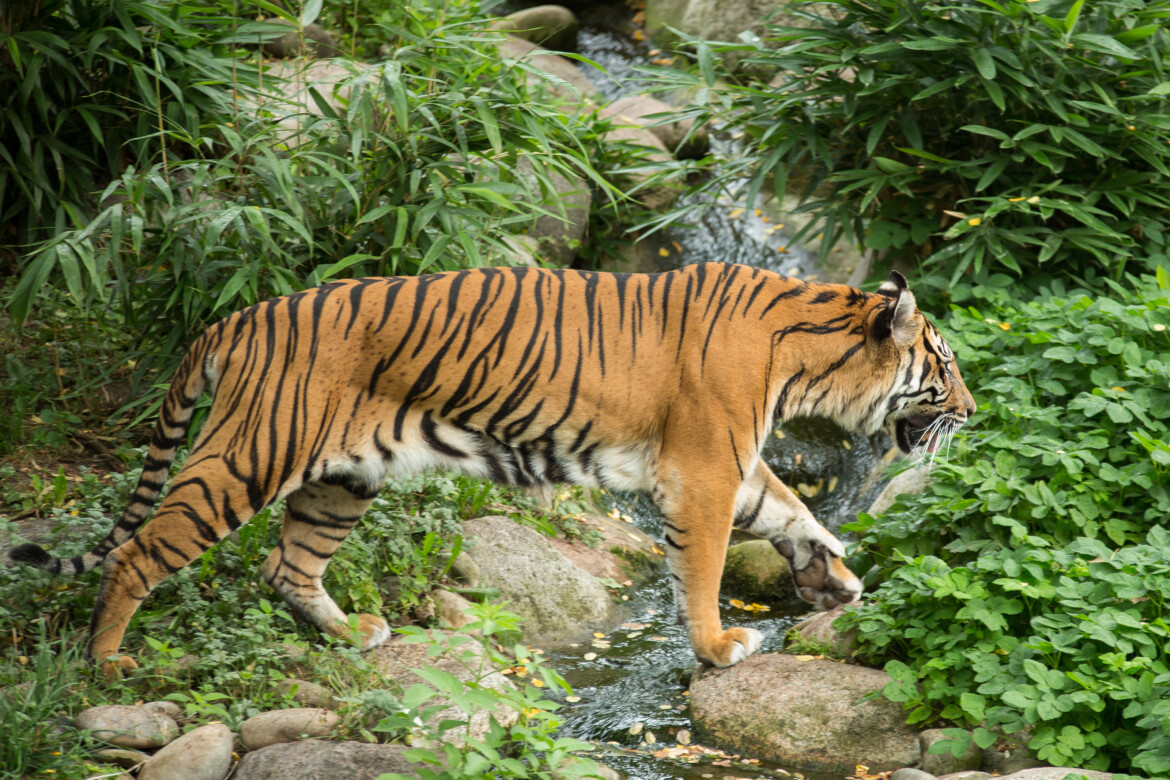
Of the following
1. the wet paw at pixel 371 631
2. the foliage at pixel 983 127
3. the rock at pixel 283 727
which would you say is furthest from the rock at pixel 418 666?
the foliage at pixel 983 127

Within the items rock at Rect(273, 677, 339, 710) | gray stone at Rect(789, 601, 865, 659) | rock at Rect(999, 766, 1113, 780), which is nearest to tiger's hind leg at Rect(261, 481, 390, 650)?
rock at Rect(273, 677, 339, 710)

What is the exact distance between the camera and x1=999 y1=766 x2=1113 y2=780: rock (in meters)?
3.06

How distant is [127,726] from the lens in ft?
10.3

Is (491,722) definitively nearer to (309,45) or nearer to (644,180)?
(309,45)

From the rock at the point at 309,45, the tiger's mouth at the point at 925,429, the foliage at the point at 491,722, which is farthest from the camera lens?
the rock at the point at 309,45

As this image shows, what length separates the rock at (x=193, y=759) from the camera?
9.89ft

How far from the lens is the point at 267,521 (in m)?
4.29

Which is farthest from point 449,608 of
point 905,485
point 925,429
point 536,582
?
point 905,485

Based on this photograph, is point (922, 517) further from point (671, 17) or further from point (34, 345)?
point (671, 17)

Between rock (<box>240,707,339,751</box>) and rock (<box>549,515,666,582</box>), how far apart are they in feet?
7.06

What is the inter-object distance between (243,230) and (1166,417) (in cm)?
387

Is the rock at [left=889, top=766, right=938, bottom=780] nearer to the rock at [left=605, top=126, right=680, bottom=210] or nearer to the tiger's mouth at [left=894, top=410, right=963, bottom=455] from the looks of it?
the tiger's mouth at [left=894, top=410, right=963, bottom=455]

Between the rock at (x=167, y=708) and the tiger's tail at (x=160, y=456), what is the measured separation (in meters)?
0.59

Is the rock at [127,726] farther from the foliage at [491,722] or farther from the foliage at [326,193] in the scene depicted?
the foliage at [326,193]
